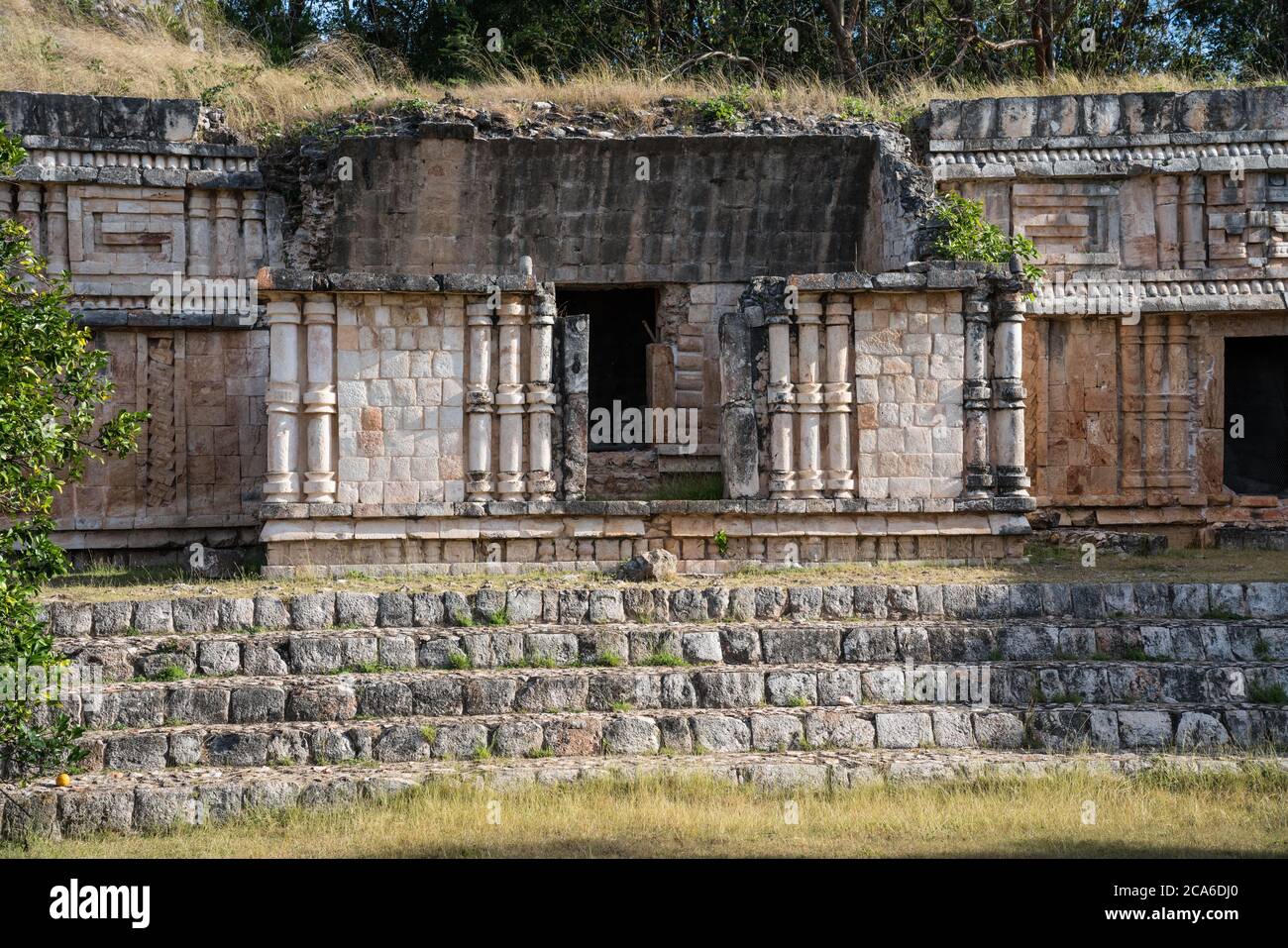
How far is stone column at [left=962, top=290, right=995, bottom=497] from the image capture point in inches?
A: 537

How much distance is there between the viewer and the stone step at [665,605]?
36.8ft

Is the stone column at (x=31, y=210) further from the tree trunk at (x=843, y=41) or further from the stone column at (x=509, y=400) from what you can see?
the tree trunk at (x=843, y=41)

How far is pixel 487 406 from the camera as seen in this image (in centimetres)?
1325

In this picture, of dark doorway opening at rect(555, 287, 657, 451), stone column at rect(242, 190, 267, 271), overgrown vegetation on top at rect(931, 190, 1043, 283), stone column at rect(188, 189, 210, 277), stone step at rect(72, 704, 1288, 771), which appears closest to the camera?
stone step at rect(72, 704, 1288, 771)

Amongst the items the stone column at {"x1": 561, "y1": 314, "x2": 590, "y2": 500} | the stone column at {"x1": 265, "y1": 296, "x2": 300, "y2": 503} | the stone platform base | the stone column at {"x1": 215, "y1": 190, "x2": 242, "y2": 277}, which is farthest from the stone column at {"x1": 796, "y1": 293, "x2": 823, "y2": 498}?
the stone column at {"x1": 215, "y1": 190, "x2": 242, "y2": 277}

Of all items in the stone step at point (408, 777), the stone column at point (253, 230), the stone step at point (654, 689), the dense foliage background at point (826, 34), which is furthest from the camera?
the dense foliage background at point (826, 34)

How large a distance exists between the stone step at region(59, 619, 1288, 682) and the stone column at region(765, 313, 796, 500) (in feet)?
8.11

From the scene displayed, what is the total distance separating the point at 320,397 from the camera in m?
13.0

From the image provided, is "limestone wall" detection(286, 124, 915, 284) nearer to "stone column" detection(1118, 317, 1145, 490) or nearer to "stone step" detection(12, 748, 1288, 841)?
"stone column" detection(1118, 317, 1145, 490)

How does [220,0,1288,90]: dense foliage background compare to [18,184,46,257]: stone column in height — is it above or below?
above

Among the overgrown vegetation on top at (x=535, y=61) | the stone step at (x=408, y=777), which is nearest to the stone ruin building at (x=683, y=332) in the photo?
the overgrown vegetation on top at (x=535, y=61)

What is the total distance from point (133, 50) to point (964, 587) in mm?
12945

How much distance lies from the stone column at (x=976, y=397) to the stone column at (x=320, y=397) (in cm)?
602

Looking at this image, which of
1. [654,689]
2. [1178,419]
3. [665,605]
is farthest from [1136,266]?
[654,689]
